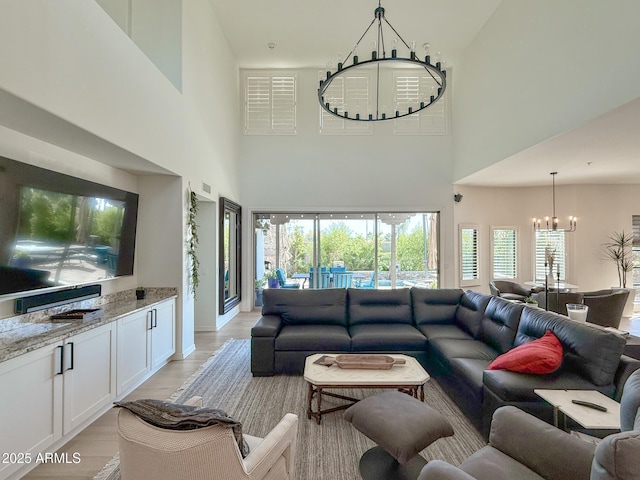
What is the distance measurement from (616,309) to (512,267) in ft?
7.55

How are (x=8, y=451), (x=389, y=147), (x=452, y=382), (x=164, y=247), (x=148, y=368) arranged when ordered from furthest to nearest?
(x=389, y=147) → (x=164, y=247) → (x=148, y=368) → (x=452, y=382) → (x=8, y=451)

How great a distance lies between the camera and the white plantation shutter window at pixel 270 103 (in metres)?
6.98

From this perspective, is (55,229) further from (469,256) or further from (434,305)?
(469,256)

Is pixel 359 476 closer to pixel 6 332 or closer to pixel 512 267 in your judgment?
pixel 6 332

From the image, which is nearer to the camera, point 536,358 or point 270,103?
point 536,358

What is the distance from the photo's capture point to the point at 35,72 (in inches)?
78.3

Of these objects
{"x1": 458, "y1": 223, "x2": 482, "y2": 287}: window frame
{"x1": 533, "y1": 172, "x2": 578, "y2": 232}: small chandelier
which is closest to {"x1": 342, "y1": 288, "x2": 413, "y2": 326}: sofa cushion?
{"x1": 458, "y1": 223, "x2": 482, "y2": 287}: window frame

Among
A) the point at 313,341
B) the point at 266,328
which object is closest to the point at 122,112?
the point at 266,328

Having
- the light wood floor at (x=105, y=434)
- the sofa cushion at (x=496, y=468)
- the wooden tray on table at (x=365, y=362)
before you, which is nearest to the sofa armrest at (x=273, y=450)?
the sofa cushion at (x=496, y=468)

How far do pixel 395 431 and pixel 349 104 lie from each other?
21.9ft

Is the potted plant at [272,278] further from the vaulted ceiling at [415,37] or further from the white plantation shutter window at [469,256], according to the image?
the vaulted ceiling at [415,37]

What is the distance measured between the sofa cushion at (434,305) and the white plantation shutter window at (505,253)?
12.0ft

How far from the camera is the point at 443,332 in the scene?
3764 mm

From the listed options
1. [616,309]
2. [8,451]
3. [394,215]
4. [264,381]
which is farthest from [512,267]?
[8,451]
